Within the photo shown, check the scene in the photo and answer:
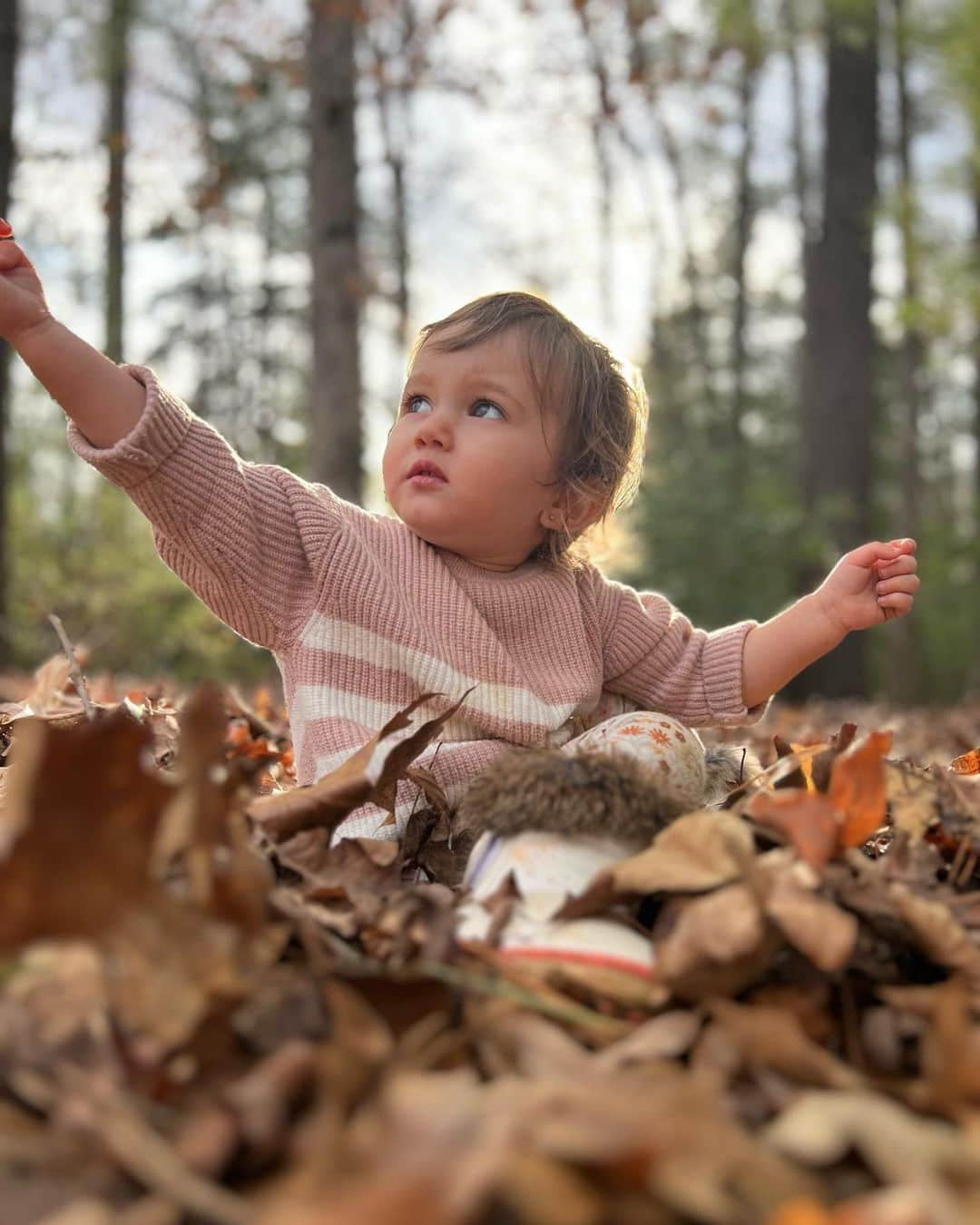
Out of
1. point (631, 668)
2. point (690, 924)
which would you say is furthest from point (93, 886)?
point (631, 668)

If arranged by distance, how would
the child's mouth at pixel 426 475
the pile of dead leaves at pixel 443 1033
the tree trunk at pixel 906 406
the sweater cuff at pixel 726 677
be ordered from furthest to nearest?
the tree trunk at pixel 906 406, the sweater cuff at pixel 726 677, the child's mouth at pixel 426 475, the pile of dead leaves at pixel 443 1033

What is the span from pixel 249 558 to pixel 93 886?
1152 millimetres

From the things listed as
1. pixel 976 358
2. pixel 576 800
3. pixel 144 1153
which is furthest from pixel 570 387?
pixel 976 358

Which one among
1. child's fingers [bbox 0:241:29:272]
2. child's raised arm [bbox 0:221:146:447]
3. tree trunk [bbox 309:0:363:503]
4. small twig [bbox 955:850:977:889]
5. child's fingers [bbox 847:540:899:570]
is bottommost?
small twig [bbox 955:850:977:889]

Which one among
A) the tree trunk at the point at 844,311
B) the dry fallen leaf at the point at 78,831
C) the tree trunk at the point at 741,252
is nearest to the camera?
the dry fallen leaf at the point at 78,831

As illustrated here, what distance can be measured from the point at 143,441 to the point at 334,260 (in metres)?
4.86

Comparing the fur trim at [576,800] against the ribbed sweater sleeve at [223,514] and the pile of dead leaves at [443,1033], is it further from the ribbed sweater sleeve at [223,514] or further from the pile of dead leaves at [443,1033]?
the ribbed sweater sleeve at [223,514]

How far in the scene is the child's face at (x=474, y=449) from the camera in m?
2.17

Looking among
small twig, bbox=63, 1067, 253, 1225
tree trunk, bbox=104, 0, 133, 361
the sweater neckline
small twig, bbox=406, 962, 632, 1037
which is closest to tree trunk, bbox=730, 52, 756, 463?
tree trunk, bbox=104, 0, 133, 361

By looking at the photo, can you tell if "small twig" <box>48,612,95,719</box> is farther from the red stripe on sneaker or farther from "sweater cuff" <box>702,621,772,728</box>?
"sweater cuff" <box>702,621,772,728</box>

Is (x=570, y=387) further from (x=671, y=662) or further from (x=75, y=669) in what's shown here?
(x=75, y=669)

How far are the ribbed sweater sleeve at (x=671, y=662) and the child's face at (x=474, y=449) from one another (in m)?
0.30

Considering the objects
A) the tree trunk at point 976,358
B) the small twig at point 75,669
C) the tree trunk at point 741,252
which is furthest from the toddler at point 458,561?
the tree trunk at point 741,252

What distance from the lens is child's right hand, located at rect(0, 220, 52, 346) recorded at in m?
1.73
